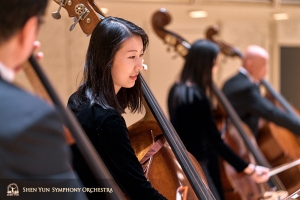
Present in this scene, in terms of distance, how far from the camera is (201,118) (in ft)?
7.09

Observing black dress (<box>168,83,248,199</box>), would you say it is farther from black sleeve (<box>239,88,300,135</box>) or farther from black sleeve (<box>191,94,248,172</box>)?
black sleeve (<box>239,88,300,135</box>)

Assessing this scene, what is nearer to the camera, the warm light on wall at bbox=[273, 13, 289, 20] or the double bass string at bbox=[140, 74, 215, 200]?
the double bass string at bbox=[140, 74, 215, 200]

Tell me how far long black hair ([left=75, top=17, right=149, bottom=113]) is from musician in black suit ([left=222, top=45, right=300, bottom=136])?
4.99 ft

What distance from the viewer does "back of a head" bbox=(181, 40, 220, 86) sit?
2316 mm

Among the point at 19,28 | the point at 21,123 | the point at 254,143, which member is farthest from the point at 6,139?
the point at 254,143

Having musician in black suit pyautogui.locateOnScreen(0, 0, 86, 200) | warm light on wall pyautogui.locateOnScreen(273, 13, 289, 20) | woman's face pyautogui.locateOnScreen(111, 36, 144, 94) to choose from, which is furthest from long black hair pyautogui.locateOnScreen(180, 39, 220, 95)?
musician in black suit pyautogui.locateOnScreen(0, 0, 86, 200)

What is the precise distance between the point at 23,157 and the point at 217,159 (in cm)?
168

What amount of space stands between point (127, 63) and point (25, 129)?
652mm

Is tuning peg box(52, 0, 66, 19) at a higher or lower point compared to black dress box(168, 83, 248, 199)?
higher

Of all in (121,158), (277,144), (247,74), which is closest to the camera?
(121,158)

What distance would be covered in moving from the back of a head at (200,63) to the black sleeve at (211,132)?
173mm

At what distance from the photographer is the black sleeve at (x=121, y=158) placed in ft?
4.03

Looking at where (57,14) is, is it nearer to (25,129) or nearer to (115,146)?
(115,146)

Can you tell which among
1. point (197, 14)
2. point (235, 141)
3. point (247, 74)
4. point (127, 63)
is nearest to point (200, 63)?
point (235, 141)
